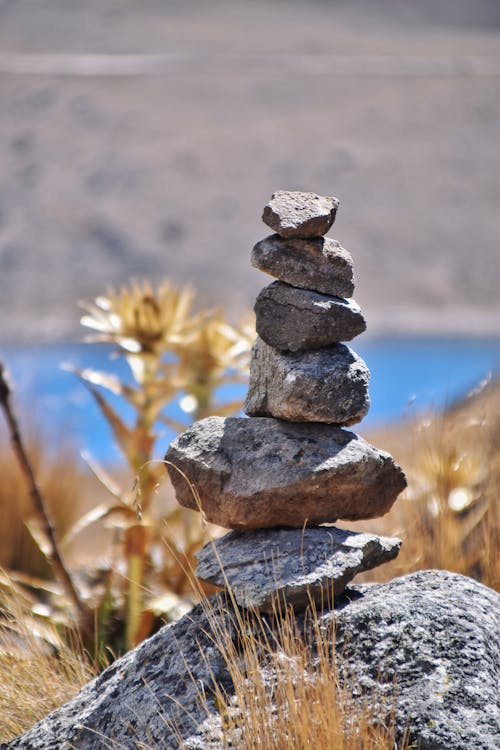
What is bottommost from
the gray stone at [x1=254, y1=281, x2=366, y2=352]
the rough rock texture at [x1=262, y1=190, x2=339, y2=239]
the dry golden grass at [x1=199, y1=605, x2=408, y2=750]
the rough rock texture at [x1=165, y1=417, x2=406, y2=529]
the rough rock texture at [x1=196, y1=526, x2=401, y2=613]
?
the dry golden grass at [x1=199, y1=605, x2=408, y2=750]

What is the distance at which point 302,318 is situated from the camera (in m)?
2.09

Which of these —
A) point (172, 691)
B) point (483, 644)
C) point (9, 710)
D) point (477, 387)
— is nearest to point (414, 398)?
point (477, 387)

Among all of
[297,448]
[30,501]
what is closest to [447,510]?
[297,448]

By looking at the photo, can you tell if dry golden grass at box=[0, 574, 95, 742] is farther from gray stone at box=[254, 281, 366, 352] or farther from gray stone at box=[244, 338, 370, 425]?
gray stone at box=[254, 281, 366, 352]

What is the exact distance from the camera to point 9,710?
7.52 ft

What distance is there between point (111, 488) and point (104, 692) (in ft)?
3.47

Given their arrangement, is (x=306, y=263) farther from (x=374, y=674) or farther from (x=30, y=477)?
(x=30, y=477)

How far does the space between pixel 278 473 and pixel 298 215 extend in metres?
0.56

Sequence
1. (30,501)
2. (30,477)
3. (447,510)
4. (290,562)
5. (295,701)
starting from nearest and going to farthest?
(295,701) < (290,562) < (30,477) < (447,510) < (30,501)

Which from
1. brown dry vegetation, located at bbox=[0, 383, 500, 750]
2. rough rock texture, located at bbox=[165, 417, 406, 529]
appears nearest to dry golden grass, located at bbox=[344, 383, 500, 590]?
brown dry vegetation, located at bbox=[0, 383, 500, 750]

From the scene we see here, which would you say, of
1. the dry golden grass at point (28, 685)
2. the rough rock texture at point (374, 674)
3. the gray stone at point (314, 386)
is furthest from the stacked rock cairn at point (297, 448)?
the dry golden grass at point (28, 685)

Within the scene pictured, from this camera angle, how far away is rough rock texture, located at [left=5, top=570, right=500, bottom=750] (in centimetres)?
179

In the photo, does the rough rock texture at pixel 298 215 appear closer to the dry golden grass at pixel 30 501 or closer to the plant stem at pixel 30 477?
the plant stem at pixel 30 477

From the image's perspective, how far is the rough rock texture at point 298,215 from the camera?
2.07m
